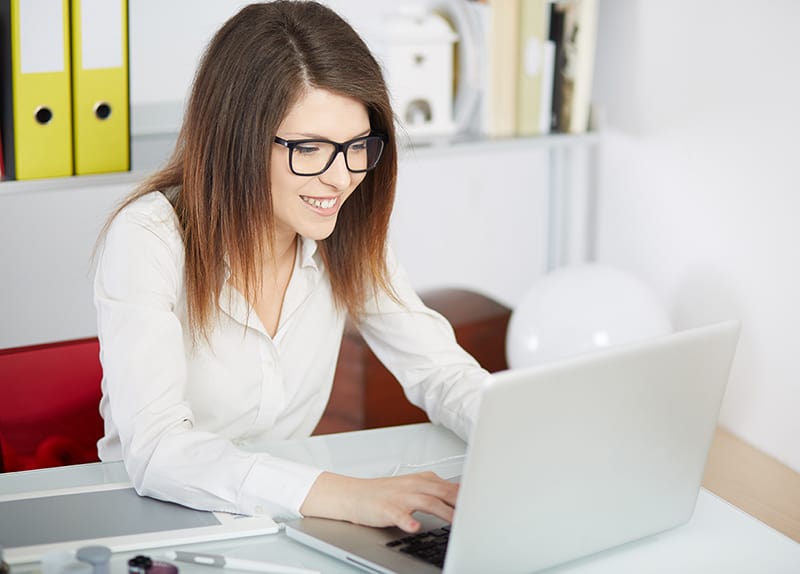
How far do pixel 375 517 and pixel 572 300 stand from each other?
1.27 meters

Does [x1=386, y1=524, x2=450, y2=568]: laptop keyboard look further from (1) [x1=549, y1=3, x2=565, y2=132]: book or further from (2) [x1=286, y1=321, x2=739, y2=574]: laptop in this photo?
(1) [x1=549, y1=3, x2=565, y2=132]: book

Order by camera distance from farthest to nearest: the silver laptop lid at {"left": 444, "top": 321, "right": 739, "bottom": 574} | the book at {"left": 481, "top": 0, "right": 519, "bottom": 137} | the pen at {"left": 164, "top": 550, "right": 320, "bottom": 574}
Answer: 1. the book at {"left": 481, "top": 0, "right": 519, "bottom": 137}
2. the pen at {"left": 164, "top": 550, "right": 320, "bottom": 574}
3. the silver laptop lid at {"left": 444, "top": 321, "right": 739, "bottom": 574}

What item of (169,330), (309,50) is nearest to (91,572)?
(169,330)

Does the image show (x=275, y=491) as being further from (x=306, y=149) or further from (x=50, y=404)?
(x=50, y=404)

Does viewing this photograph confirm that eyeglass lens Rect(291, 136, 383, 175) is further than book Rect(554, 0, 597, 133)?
No

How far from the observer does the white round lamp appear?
2.36 metres

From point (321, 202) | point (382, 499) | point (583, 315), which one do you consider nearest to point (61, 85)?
point (321, 202)

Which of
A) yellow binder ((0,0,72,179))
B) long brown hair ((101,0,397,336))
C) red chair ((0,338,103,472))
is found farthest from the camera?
yellow binder ((0,0,72,179))

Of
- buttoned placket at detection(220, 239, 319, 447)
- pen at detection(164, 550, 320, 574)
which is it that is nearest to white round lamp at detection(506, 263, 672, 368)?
buttoned placket at detection(220, 239, 319, 447)

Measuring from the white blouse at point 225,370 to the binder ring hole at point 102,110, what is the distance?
0.48 meters

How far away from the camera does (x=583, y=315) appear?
7.79 feet

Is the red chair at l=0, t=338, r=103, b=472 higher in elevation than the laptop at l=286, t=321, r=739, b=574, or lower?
lower

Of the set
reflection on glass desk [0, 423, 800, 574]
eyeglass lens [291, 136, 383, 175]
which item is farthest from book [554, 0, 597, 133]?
reflection on glass desk [0, 423, 800, 574]

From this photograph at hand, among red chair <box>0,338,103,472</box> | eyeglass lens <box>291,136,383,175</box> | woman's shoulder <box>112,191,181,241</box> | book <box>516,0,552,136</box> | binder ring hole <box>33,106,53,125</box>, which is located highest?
book <box>516,0,552,136</box>
